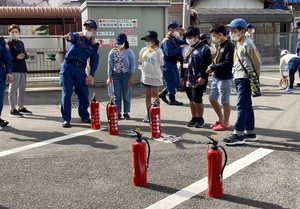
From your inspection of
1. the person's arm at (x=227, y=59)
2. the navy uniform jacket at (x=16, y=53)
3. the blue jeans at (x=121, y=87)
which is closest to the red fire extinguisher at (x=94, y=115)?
the blue jeans at (x=121, y=87)

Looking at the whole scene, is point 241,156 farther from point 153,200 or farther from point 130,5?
point 130,5

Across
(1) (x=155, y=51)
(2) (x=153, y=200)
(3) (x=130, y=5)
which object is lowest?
(2) (x=153, y=200)

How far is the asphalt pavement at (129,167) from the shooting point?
400 cm

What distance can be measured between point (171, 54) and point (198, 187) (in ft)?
16.0

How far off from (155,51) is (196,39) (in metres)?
0.89

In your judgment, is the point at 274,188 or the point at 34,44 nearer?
the point at 274,188

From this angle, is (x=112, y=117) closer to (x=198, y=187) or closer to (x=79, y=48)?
(x=79, y=48)

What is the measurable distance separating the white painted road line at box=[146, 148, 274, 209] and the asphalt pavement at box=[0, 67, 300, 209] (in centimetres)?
1

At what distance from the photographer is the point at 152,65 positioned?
7195 millimetres

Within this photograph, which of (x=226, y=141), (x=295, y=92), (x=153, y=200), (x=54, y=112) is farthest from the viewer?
(x=295, y=92)

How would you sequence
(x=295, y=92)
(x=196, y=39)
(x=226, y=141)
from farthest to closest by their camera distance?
(x=295, y=92)
(x=196, y=39)
(x=226, y=141)

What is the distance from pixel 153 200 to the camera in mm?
3998

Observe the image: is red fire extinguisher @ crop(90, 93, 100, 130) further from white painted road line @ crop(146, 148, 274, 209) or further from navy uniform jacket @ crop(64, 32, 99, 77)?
white painted road line @ crop(146, 148, 274, 209)

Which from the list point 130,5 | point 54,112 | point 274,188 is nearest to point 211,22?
point 130,5
